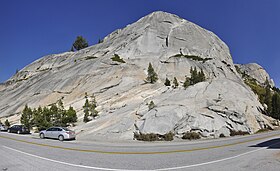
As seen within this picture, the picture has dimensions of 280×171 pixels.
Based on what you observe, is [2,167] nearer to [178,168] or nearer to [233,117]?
[178,168]

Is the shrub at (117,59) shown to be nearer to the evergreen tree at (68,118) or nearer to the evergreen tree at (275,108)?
the evergreen tree at (68,118)

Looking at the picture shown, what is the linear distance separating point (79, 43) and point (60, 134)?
91623mm

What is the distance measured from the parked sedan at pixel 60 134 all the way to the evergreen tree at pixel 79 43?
3482 inches

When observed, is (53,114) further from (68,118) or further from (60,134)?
(60,134)

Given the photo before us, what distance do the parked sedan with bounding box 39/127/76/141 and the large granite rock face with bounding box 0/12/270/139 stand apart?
9.56 feet

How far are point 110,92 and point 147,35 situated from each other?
31.1 metres

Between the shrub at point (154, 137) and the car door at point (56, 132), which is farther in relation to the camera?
the car door at point (56, 132)

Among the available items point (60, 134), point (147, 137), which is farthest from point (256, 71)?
point (60, 134)

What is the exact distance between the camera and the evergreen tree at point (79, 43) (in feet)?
363

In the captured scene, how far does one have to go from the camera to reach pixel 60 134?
26.0 meters

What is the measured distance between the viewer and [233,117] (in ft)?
103

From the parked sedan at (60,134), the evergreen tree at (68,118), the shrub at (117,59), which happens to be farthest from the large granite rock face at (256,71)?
the parked sedan at (60,134)

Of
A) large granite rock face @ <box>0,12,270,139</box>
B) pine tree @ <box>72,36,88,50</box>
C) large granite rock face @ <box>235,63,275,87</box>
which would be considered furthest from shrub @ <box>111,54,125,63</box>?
large granite rock face @ <box>235,63,275,87</box>

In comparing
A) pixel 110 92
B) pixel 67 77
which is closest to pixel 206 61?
pixel 110 92
